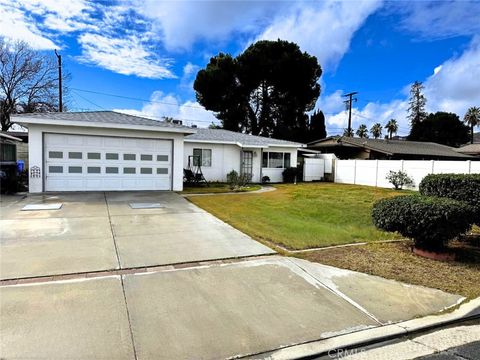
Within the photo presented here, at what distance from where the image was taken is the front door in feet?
64.2

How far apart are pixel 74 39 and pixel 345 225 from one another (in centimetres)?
1708

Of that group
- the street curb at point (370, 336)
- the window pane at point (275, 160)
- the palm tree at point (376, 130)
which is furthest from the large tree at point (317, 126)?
the street curb at point (370, 336)

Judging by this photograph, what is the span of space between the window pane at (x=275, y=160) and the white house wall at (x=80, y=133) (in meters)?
7.89

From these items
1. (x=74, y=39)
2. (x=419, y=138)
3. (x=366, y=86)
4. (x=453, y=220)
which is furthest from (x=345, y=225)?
(x=419, y=138)

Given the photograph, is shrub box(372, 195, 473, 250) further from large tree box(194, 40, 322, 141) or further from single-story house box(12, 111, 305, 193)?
large tree box(194, 40, 322, 141)

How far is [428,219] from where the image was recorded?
532 cm

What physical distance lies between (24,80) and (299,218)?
27.1 m

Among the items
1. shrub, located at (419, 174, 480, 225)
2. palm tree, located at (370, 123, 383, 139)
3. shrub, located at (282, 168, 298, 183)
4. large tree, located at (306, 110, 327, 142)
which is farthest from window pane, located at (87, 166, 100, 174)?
palm tree, located at (370, 123, 383, 139)

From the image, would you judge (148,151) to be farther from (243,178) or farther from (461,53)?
(461,53)

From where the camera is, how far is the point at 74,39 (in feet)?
56.4

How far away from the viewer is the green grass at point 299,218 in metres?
6.70

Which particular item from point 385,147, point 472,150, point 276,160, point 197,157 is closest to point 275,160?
point 276,160

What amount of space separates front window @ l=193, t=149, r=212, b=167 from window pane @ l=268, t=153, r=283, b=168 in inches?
163

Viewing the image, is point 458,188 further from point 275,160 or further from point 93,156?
point 275,160
